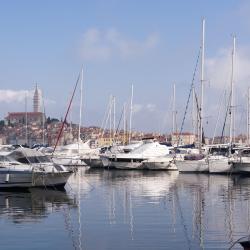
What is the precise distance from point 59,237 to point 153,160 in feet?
135

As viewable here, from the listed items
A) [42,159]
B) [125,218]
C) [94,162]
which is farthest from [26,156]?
[94,162]

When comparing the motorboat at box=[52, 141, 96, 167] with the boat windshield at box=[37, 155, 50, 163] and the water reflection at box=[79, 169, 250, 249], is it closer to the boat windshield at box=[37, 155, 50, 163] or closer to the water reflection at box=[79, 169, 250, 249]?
the water reflection at box=[79, 169, 250, 249]

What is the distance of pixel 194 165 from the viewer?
54094mm

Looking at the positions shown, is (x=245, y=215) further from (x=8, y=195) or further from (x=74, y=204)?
(x=8, y=195)

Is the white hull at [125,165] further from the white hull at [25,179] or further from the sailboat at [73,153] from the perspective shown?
the white hull at [25,179]

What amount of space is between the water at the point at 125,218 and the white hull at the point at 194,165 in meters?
15.3

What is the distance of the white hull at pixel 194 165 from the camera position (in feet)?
177

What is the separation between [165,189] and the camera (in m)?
37.3

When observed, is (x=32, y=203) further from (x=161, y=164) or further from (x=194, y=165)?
(x=161, y=164)

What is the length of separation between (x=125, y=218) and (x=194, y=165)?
31.1 meters

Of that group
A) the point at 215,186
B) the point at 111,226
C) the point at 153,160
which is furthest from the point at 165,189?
the point at 153,160

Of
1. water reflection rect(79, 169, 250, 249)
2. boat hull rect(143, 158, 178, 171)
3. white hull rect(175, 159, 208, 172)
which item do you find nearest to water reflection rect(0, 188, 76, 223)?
water reflection rect(79, 169, 250, 249)

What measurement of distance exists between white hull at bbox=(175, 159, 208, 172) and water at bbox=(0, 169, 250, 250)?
15.3m

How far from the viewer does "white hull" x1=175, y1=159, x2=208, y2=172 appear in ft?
177
